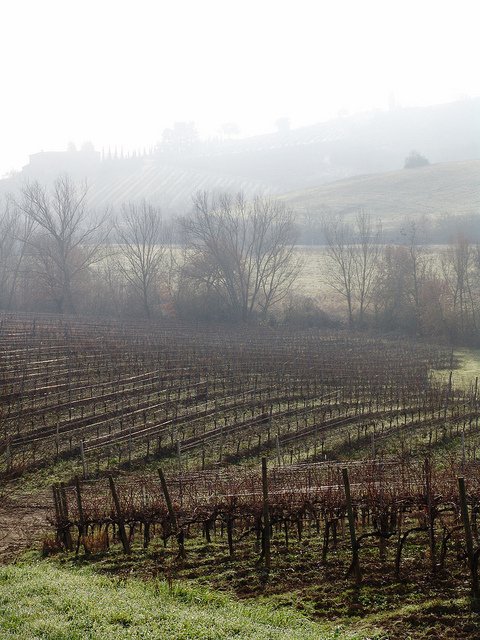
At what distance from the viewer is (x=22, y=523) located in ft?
49.2

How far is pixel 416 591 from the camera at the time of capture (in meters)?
8.74

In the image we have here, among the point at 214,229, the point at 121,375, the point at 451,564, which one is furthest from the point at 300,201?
the point at 451,564

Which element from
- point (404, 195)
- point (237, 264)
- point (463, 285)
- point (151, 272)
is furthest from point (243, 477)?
point (404, 195)

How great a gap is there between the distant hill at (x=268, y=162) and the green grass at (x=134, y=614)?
129150 mm

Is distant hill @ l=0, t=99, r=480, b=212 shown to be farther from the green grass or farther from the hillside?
the green grass

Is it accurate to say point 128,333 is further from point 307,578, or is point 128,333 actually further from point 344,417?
point 307,578

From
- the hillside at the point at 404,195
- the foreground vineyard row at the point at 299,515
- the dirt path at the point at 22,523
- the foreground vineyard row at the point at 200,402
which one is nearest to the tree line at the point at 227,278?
the foreground vineyard row at the point at 200,402

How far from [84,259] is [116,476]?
48044mm

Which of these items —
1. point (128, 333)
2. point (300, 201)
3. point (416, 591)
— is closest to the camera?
point (416, 591)

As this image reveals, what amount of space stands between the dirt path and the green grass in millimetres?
3564

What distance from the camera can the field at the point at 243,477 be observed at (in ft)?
29.5

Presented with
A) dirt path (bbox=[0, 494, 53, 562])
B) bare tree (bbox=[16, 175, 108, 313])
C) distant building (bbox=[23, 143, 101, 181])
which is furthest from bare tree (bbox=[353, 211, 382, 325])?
distant building (bbox=[23, 143, 101, 181])

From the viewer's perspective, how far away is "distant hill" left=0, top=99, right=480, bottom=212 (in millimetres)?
153000

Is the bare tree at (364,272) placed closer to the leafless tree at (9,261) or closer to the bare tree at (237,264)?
the bare tree at (237,264)
